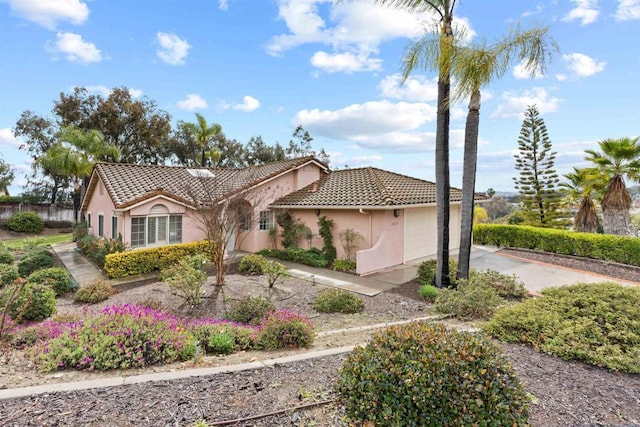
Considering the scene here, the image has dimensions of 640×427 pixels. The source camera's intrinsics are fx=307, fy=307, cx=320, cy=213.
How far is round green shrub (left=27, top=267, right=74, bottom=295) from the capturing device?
31.2ft

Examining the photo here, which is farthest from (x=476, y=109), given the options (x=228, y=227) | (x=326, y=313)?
(x=228, y=227)

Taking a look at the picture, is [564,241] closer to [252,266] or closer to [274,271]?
[274,271]

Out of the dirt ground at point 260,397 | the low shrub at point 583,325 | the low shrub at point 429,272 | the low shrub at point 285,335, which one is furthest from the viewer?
the low shrub at point 429,272

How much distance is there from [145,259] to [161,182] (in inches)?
209

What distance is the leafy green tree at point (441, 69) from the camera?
31.2ft

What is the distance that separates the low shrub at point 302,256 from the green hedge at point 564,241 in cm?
1166

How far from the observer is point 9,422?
9.43 ft

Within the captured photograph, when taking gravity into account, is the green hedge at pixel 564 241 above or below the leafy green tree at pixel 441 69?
Result: below

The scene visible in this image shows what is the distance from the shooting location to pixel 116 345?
435 centimetres

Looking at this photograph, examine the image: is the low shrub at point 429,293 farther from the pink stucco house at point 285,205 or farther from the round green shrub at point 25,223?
the round green shrub at point 25,223

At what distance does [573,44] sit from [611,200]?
11.4 meters

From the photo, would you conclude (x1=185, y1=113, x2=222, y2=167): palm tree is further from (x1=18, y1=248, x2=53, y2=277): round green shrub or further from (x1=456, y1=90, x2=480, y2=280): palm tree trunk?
(x1=456, y1=90, x2=480, y2=280): palm tree trunk

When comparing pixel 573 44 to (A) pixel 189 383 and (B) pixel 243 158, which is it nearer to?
(A) pixel 189 383

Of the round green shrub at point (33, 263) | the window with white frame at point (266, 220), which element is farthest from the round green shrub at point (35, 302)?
the window with white frame at point (266, 220)
